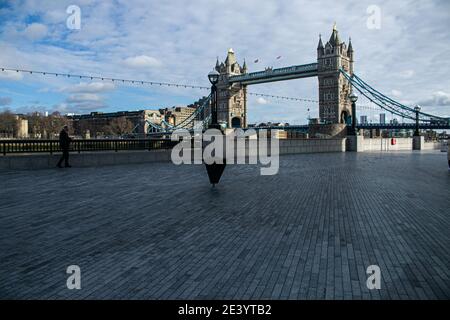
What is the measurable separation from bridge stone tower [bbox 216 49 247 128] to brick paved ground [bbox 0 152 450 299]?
102 metres

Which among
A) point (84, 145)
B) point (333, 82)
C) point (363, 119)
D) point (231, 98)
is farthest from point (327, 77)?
point (84, 145)

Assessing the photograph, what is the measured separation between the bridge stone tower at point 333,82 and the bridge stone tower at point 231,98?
28.4 metres

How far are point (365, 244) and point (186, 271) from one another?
2.43m

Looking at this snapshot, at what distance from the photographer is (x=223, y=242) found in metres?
4.68

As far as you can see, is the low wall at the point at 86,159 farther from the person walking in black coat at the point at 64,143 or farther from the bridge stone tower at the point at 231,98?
the bridge stone tower at the point at 231,98

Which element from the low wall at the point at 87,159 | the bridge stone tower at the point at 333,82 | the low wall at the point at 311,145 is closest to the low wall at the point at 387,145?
the low wall at the point at 311,145

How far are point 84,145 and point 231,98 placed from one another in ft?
327

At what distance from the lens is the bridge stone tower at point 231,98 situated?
111938 millimetres

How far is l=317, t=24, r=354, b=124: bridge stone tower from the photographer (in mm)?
87312

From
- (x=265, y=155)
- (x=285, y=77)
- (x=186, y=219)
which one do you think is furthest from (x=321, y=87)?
(x=186, y=219)

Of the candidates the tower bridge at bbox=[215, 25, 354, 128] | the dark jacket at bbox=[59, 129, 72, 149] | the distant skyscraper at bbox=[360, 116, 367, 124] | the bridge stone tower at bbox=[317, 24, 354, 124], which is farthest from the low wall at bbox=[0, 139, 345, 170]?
the distant skyscraper at bbox=[360, 116, 367, 124]

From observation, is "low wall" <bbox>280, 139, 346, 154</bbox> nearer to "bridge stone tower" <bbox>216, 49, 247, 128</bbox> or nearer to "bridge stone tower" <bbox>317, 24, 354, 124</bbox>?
"bridge stone tower" <bbox>317, 24, 354, 124</bbox>

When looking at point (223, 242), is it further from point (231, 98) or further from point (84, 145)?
point (231, 98)
